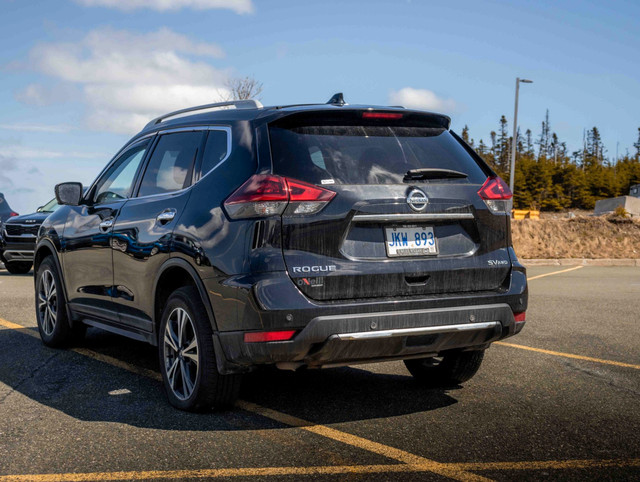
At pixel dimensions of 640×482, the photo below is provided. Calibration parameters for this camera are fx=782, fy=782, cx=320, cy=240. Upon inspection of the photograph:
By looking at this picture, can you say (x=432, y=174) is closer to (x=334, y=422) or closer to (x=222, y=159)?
(x=222, y=159)

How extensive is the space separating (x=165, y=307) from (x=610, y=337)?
4925 mm

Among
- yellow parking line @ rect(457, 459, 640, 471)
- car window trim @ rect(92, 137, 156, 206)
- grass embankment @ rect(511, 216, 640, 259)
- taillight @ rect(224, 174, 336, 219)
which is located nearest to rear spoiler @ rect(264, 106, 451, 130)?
taillight @ rect(224, 174, 336, 219)

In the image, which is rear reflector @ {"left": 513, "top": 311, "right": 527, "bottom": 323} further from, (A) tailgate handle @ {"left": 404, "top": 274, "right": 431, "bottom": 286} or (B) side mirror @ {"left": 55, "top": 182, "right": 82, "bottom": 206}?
(B) side mirror @ {"left": 55, "top": 182, "right": 82, "bottom": 206}

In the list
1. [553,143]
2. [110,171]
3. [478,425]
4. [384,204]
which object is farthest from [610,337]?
[553,143]

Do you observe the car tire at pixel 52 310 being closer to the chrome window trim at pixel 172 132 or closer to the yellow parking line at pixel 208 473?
the chrome window trim at pixel 172 132

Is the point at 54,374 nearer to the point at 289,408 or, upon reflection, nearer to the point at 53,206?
the point at 289,408

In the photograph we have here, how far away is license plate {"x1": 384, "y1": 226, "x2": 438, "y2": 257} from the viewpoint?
177 inches

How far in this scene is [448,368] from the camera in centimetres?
559

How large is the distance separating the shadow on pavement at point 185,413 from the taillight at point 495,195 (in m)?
1.36

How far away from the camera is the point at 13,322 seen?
8969 millimetres

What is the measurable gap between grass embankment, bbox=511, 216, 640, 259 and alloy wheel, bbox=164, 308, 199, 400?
20915mm

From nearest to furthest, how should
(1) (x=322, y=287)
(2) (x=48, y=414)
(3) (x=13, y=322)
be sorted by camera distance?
1. (1) (x=322, y=287)
2. (2) (x=48, y=414)
3. (3) (x=13, y=322)

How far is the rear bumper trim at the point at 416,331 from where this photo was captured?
4289 millimetres

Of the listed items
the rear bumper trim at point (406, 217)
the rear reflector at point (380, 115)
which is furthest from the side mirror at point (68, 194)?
the rear bumper trim at point (406, 217)
